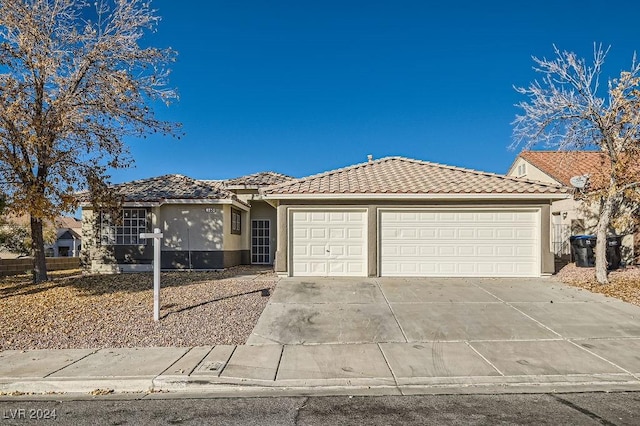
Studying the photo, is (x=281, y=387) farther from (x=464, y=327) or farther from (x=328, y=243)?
(x=328, y=243)

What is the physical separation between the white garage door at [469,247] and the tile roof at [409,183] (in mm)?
721

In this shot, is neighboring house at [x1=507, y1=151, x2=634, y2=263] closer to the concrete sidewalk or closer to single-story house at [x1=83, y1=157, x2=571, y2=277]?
single-story house at [x1=83, y1=157, x2=571, y2=277]

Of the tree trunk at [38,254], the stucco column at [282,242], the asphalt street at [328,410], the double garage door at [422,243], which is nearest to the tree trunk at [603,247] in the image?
the double garage door at [422,243]

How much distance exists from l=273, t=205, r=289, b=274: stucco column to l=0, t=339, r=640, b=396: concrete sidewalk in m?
5.89

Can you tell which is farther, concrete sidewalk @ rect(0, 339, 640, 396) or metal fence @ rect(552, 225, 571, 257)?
metal fence @ rect(552, 225, 571, 257)

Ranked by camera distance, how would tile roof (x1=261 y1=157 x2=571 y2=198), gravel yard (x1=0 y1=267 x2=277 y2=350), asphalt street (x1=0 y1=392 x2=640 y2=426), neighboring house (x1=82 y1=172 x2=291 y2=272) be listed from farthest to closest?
1. neighboring house (x1=82 y1=172 x2=291 y2=272)
2. tile roof (x1=261 y1=157 x2=571 y2=198)
3. gravel yard (x1=0 y1=267 x2=277 y2=350)
4. asphalt street (x1=0 y1=392 x2=640 y2=426)

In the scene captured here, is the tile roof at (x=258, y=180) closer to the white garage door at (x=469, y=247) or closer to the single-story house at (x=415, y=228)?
the single-story house at (x=415, y=228)

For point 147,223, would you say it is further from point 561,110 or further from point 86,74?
point 561,110

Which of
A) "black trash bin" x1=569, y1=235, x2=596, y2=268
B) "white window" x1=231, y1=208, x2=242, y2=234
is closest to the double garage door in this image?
"black trash bin" x1=569, y1=235, x2=596, y2=268

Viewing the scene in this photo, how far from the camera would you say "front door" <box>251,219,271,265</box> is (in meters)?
19.7

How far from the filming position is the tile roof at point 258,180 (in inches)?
756

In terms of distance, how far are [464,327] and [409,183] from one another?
6380 mm

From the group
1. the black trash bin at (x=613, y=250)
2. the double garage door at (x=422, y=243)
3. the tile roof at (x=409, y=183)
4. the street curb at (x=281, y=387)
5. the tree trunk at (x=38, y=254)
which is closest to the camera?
Answer: the street curb at (x=281, y=387)

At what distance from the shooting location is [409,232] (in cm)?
1309
